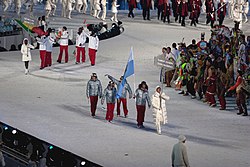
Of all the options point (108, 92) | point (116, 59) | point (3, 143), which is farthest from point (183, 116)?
point (116, 59)

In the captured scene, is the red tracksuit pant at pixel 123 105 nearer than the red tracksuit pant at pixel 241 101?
Yes

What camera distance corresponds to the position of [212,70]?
2886 centimetres

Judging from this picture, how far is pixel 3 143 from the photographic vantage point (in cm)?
2255

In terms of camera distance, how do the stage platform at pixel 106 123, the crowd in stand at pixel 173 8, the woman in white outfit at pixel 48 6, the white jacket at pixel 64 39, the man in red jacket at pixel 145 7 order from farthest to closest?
the man in red jacket at pixel 145 7 < the woman in white outfit at pixel 48 6 < the crowd in stand at pixel 173 8 < the white jacket at pixel 64 39 < the stage platform at pixel 106 123

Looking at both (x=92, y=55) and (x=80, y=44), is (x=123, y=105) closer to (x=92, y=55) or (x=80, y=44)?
(x=92, y=55)

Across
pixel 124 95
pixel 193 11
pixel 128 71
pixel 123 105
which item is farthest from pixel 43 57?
pixel 193 11

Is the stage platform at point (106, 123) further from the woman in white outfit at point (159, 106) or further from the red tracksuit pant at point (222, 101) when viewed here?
the woman in white outfit at point (159, 106)

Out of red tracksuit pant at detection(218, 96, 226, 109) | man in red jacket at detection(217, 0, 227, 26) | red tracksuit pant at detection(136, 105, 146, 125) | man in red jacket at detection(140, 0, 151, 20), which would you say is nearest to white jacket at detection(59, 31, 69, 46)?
red tracksuit pant at detection(218, 96, 226, 109)

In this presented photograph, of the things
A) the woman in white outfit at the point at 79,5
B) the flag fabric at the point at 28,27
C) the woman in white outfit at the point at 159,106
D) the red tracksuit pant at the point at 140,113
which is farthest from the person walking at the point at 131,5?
the woman in white outfit at the point at 159,106

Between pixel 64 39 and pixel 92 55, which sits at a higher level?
pixel 64 39

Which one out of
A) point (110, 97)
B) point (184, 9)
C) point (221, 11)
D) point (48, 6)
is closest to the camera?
point (110, 97)

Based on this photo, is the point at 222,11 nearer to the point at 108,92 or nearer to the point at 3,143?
the point at 108,92

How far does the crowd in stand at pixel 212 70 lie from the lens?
2883 cm

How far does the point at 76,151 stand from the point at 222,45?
32.3 feet
